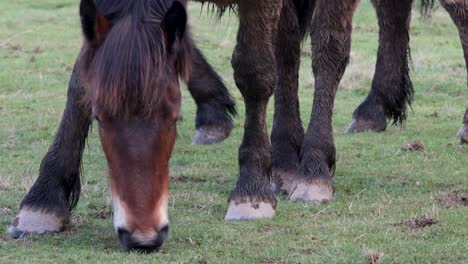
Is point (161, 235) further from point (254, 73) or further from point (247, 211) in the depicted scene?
point (254, 73)

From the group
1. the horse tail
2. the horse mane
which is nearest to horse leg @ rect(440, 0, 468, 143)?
the horse tail

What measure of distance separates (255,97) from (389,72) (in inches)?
139

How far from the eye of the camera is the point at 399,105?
10.2m

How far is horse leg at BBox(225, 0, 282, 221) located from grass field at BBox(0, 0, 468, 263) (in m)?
0.18

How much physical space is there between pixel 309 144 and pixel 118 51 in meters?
2.71

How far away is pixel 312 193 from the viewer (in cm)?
707

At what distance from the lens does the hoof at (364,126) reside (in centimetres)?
1014

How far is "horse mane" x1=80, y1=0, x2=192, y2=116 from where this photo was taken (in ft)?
16.3

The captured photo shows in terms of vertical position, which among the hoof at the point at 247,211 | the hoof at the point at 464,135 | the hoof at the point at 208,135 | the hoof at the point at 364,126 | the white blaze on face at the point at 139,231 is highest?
the white blaze on face at the point at 139,231

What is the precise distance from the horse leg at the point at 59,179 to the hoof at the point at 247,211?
1026 millimetres

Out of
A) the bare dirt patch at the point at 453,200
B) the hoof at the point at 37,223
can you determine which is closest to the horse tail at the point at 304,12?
the bare dirt patch at the point at 453,200

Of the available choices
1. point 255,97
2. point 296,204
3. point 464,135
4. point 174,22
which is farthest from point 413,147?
point 174,22

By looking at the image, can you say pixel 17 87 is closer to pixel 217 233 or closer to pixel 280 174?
pixel 280 174

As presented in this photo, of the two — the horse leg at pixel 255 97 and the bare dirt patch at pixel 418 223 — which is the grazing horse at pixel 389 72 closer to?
the horse leg at pixel 255 97
